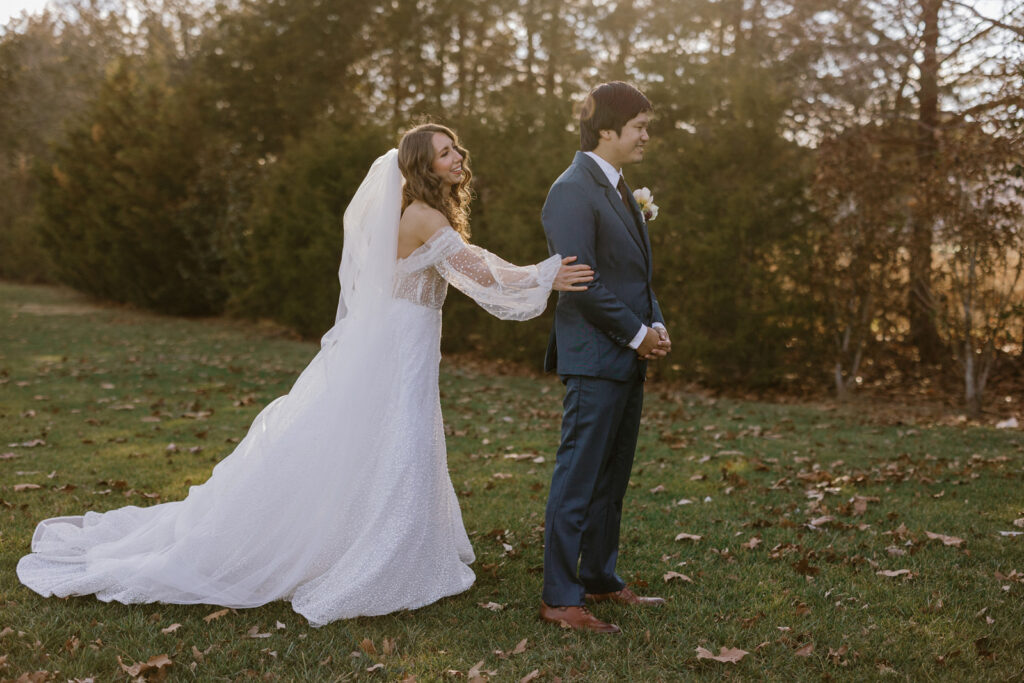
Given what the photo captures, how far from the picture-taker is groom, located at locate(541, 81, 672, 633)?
3959 mm

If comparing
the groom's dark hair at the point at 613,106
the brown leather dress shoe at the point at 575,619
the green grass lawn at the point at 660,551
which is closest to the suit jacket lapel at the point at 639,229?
the groom's dark hair at the point at 613,106

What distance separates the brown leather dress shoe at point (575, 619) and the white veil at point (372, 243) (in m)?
1.72

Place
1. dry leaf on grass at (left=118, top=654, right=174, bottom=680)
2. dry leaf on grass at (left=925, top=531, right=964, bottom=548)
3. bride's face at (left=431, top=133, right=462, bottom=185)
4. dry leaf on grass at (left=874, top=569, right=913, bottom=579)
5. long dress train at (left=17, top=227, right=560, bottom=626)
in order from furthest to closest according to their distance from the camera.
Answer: dry leaf on grass at (left=925, top=531, right=964, bottom=548)
dry leaf on grass at (left=874, top=569, right=913, bottom=579)
bride's face at (left=431, top=133, right=462, bottom=185)
long dress train at (left=17, top=227, right=560, bottom=626)
dry leaf on grass at (left=118, top=654, right=174, bottom=680)

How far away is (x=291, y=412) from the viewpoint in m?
4.76

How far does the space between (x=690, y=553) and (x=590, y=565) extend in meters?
1.21

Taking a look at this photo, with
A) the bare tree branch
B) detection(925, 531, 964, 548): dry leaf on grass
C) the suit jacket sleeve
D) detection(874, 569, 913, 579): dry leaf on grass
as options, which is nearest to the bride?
the suit jacket sleeve

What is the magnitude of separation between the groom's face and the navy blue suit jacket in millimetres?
131

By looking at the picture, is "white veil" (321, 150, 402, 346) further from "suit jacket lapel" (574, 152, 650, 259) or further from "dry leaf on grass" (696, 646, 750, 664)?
"dry leaf on grass" (696, 646, 750, 664)

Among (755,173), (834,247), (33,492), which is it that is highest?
(755,173)

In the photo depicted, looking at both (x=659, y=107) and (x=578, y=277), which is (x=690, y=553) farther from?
(x=659, y=107)

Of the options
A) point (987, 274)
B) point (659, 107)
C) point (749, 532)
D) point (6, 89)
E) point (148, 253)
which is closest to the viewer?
point (749, 532)

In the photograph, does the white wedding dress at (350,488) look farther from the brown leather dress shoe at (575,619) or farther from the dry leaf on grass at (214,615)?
the brown leather dress shoe at (575,619)

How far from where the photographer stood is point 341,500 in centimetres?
452

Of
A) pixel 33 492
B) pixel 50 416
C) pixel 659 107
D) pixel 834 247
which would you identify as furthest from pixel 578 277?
pixel 659 107
